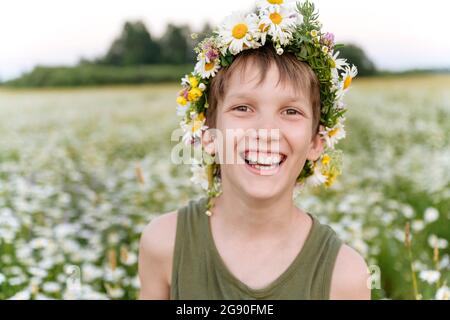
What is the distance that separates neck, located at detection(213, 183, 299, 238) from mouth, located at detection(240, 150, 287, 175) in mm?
146

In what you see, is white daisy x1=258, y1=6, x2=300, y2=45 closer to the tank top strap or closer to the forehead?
the forehead

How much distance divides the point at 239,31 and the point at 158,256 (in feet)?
2.77

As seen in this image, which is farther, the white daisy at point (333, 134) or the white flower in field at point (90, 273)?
the white flower in field at point (90, 273)

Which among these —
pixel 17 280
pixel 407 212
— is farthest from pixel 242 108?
pixel 407 212

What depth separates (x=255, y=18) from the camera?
2070mm

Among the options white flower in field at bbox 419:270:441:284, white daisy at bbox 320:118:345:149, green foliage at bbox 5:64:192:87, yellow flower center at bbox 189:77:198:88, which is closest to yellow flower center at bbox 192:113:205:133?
yellow flower center at bbox 189:77:198:88

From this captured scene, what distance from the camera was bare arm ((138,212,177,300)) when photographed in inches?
87.5

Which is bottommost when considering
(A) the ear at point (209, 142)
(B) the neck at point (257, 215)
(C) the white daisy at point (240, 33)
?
(B) the neck at point (257, 215)

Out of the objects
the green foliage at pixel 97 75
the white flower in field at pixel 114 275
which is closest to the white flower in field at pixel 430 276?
the white flower in field at pixel 114 275

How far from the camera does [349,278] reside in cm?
207

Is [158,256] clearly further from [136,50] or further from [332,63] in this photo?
[136,50]

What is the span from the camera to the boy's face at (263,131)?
1.98m

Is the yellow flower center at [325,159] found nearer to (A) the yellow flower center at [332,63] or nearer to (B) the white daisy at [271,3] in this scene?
(A) the yellow flower center at [332,63]

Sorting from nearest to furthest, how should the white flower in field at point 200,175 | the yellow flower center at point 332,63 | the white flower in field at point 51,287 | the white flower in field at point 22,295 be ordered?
1. the yellow flower center at point 332,63
2. the white flower in field at point 200,175
3. the white flower in field at point 22,295
4. the white flower in field at point 51,287
